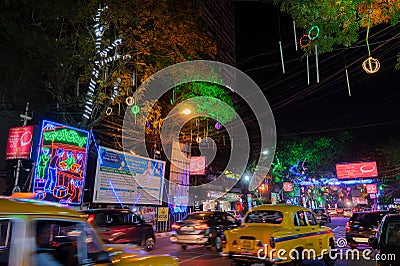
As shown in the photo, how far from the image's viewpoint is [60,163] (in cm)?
1338

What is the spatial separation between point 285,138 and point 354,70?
21.6m

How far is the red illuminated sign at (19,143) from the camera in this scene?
12.3 meters

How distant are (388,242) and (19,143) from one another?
12.2 metres

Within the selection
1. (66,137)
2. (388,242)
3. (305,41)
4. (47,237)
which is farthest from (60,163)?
(388,242)

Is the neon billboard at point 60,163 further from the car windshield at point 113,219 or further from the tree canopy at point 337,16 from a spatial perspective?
the tree canopy at point 337,16

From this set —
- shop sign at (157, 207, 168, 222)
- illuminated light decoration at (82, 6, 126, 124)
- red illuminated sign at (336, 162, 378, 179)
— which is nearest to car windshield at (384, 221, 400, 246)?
illuminated light decoration at (82, 6, 126, 124)

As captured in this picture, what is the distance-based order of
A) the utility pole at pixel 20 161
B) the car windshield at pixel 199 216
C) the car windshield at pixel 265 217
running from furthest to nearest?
1. the car windshield at pixel 199 216
2. the utility pole at pixel 20 161
3. the car windshield at pixel 265 217

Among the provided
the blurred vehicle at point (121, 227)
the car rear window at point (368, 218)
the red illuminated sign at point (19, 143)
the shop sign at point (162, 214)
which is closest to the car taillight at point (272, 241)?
the blurred vehicle at point (121, 227)

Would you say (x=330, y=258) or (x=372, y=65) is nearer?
(x=372, y=65)

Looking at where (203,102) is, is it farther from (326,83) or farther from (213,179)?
(213,179)

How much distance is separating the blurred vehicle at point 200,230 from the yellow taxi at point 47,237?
9.03 m

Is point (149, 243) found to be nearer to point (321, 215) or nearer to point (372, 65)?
point (372, 65)

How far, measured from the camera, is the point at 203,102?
20078mm

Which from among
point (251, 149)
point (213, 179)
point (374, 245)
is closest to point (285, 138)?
point (251, 149)
